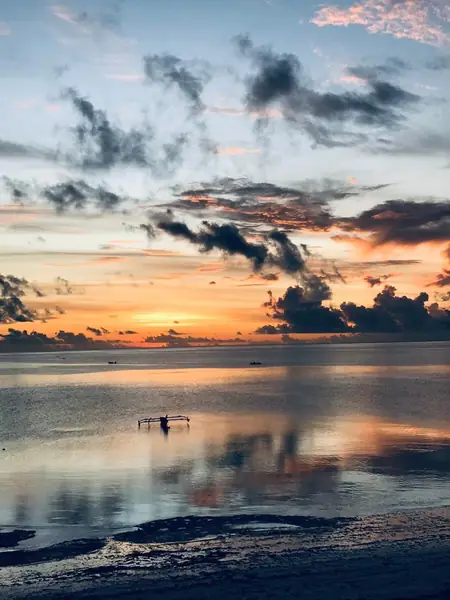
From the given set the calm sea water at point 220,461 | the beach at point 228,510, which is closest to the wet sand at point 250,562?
the beach at point 228,510

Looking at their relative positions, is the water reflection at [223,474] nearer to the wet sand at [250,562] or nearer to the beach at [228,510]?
the beach at [228,510]

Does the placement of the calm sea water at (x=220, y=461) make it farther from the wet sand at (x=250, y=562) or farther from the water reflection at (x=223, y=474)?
the wet sand at (x=250, y=562)

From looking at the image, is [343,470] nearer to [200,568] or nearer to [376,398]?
[200,568]

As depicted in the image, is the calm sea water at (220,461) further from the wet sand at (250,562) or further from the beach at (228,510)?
the wet sand at (250,562)

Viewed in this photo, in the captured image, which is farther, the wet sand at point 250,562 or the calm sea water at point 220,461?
the calm sea water at point 220,461

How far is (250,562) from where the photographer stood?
25.5 metres

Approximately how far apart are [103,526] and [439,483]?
70.0ft

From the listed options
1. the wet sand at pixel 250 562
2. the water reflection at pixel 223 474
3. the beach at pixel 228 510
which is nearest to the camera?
the wet sand at pixel 250 562

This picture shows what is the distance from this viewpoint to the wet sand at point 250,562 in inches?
899

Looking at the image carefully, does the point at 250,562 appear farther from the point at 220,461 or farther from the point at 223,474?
the point at 220,461

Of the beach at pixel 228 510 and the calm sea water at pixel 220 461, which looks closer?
the beach at pixel 228 510

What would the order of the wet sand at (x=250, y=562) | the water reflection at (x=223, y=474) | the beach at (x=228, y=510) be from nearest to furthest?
1. the wet sand at (x=250, y=562)
2. the beach at (x=228, y=510)
3. the water reflection at (x=223, y=474)

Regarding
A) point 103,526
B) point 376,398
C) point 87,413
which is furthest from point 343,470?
point 376,398

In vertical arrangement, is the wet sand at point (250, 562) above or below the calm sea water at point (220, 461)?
above
